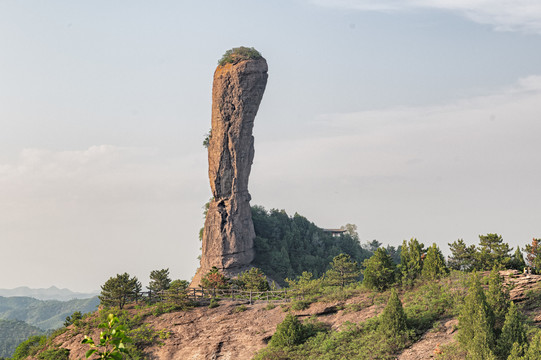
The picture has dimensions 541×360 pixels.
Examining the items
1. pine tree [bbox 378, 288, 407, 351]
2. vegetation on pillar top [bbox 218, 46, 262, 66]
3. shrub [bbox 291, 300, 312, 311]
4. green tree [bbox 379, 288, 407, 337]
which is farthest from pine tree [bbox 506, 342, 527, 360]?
vegetation on pillar top [bbox 218, 46, 262, 66]

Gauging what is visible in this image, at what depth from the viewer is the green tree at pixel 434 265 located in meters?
33.0

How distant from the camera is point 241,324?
36031 millimetres

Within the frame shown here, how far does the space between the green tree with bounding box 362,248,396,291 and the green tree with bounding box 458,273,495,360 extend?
9963mm

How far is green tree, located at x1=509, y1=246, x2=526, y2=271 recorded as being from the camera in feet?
109

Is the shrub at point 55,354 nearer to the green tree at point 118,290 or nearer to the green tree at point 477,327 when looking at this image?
the green tree at point 118,290

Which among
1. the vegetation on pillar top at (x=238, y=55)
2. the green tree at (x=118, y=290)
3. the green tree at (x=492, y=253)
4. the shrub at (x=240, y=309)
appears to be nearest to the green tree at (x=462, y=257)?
the green tree at (x=492, y=253)

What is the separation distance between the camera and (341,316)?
109 feet

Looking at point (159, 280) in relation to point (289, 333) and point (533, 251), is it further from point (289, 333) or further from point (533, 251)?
point (533, 251)

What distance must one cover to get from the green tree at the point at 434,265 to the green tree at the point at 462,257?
1174 mm

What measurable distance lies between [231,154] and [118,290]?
2583 cm

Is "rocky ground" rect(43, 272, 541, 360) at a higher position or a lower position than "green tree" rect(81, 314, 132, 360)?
lower

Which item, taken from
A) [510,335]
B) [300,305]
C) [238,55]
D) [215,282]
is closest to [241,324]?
[300,305]

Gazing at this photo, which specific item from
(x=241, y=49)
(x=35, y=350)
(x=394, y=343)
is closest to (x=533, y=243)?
(x=394, y=343)

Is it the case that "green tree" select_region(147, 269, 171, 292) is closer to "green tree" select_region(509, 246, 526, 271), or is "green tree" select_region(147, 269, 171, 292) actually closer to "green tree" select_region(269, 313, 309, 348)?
"green tree" select_region(269, 313, 309, 348)
